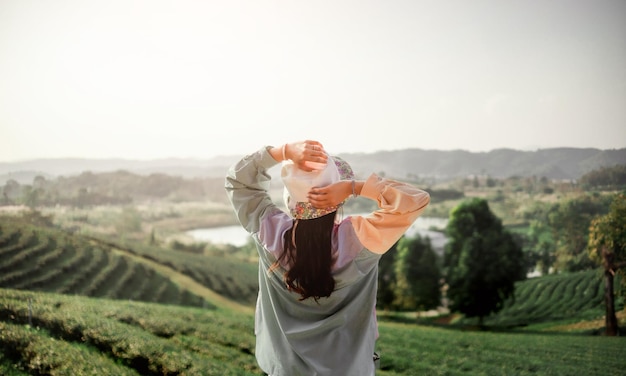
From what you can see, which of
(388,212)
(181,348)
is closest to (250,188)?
(388,212)

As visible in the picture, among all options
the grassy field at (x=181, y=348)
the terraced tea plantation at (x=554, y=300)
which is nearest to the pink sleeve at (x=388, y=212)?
the grassy field at (x=181, y=348)

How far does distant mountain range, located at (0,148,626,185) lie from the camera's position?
9.62 metres

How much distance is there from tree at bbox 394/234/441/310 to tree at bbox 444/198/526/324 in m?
0.41

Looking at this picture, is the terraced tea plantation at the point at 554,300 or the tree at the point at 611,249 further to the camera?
the terraced tea plantation at the point at 554,300

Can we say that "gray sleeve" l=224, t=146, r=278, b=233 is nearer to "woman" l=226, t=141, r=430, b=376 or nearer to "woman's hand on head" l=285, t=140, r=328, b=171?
"woman" l=226, t=141, r=430, b=376

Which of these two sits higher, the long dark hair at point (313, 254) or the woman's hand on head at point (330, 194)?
the woman's hand on head at point (330, 194)

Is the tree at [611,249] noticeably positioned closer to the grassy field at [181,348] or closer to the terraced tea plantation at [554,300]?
the terraced tea plantation at [554,300]

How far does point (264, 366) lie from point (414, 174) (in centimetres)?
1192

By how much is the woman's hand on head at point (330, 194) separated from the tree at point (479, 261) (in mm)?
9564

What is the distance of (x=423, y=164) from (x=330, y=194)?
11605 mm

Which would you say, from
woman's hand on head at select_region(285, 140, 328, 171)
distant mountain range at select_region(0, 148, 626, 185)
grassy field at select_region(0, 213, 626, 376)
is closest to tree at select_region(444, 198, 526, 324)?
grassy field at select_region(0, 213, 626, 376)

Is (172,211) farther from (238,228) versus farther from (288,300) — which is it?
(288,300)

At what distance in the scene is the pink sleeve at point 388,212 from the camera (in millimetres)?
1473

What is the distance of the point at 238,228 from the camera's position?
42.6 ft
